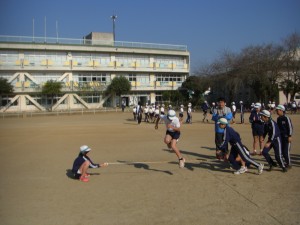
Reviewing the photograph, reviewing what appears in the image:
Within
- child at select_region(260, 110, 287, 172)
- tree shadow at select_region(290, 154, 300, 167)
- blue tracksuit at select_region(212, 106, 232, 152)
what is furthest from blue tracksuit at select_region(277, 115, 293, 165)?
blue tracksuit at select_region(212, 106, 232, 152)

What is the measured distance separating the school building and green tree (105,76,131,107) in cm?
190

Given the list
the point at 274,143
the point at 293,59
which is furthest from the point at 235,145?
the point at 293,59

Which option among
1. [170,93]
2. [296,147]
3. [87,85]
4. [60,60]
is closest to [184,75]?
[170,93]

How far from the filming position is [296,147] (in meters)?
11.5

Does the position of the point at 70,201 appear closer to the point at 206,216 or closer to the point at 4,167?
the point at 206,216

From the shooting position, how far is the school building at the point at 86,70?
45.3 metres

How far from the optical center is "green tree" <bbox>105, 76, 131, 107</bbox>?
48.3 metres

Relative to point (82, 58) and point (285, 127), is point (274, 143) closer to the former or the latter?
point (285, 127)

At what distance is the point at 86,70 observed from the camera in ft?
161

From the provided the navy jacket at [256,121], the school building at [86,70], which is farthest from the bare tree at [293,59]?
the navy jacket at [256,121]

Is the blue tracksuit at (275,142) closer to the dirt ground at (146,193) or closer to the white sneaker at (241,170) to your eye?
the dirt ground at (146,193)

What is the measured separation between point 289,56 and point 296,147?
31.3m

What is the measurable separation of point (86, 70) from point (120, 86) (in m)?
5.94

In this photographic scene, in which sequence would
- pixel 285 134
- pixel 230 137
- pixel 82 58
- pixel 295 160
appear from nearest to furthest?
1. pixel 230 137
2. pixel 285 134
3. pixel 295 160
4. pixel 82 58
